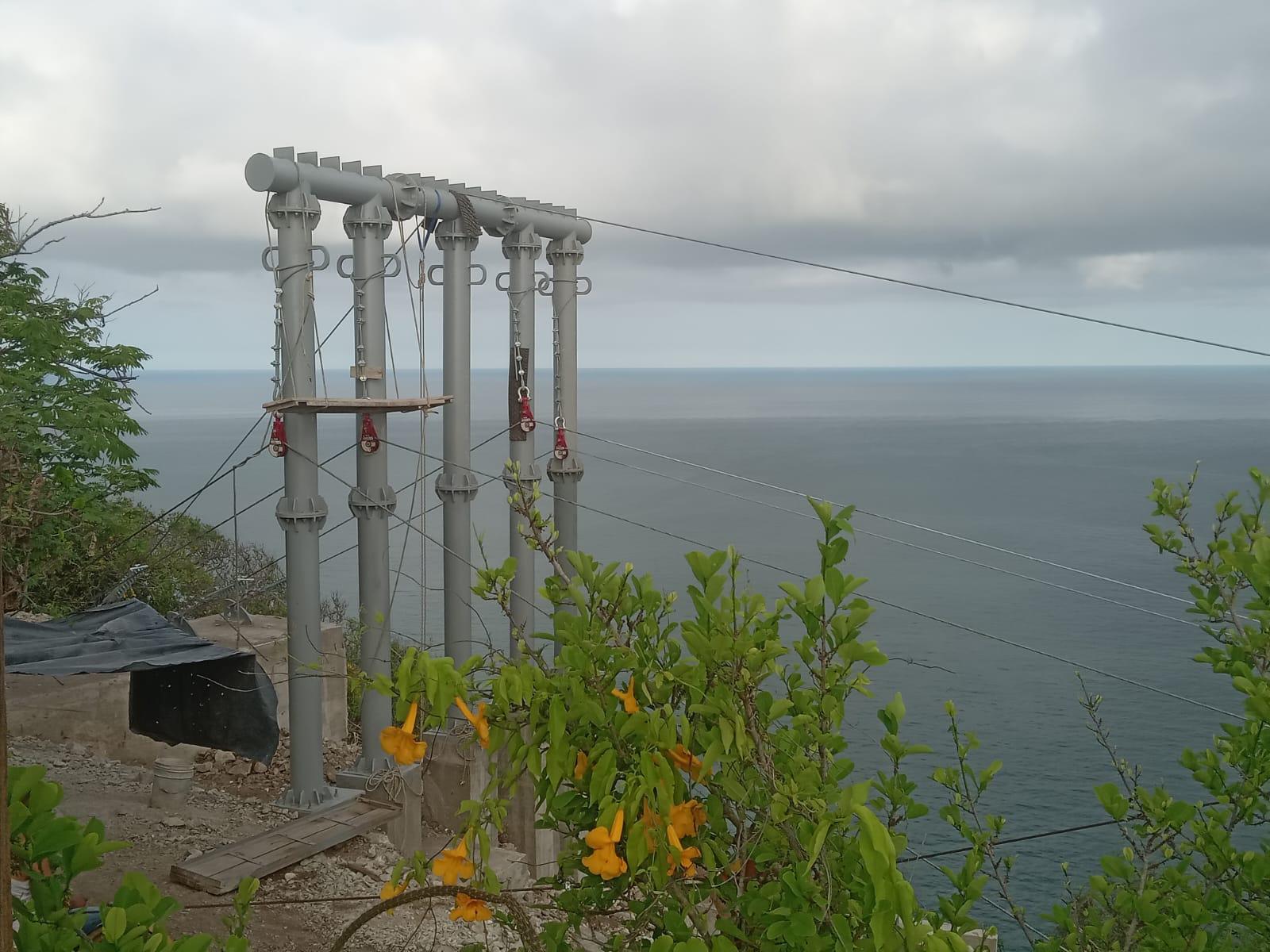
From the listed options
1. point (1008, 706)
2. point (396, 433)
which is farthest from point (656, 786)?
point (396, 433)

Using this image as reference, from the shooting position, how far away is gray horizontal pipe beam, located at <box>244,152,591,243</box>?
1011 cm

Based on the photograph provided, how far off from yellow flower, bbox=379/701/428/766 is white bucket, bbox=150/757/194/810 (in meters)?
10.3

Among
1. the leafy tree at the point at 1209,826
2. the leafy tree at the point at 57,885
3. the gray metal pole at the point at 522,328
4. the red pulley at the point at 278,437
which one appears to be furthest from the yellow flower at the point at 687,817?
the gray metal pole at the point at 522,328

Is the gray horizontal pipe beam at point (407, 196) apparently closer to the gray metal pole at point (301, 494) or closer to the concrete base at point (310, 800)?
the gray metal pole at point (301, 494)

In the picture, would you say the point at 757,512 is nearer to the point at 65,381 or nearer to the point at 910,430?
the point at 65,381

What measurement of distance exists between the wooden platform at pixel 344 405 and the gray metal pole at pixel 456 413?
1504 mm

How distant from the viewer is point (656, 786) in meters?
2.73

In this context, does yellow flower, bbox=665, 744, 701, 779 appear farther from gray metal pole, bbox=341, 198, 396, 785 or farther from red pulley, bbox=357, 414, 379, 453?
red pulley, bbox=357, 414, 379, 453

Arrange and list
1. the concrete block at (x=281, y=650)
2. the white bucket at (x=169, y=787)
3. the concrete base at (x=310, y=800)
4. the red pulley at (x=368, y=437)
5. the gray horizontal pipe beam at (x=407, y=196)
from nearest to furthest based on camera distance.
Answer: the gray horizontal pipe beam at (x=407, y=196), the concrete base at (x=310, y=800), the red pulley at (x=368, y=437), the white bucket at (x=169, y=787), the concrete block at (x=281, y=650)

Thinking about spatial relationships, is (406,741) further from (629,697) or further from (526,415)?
(526,415)

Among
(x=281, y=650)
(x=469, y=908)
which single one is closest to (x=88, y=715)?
(x=281, y=650)

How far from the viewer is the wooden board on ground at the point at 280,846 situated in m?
9.73

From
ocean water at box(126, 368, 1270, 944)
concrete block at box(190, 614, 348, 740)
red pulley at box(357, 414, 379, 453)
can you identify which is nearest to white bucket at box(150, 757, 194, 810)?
concrete block at box(190, 614, 348, 740)

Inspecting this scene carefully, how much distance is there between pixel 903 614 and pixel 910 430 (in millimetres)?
107812
